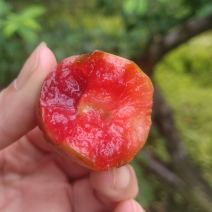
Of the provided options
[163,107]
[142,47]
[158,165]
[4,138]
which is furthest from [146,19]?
[4,138]

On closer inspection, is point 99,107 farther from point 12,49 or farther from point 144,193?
point 12,49

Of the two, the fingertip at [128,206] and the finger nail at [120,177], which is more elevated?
the finger nail at [120,177]

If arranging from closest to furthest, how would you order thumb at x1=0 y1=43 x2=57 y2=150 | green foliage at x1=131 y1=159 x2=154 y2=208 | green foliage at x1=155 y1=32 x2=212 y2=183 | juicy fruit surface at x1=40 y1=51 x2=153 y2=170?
juicy fruit surface at x1=40 y1=51 x2=153 y2=170, thumb at x1=0 y1=43 x2=57 y2=150, green foliage at x1=131 y1=159 x2=154 y2=208, green foliage at x1=155 y1=32 x2=212 y2=183

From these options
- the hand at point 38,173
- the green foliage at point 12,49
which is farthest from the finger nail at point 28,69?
the green foliage at point 12,49

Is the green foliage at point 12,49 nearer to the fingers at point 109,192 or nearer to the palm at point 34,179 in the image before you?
the palm at point 34,179

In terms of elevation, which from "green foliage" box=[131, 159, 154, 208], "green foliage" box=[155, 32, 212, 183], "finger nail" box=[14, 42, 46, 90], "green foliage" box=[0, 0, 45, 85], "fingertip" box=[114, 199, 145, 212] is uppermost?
"finger nail" box=[14, 42, 46, 90]

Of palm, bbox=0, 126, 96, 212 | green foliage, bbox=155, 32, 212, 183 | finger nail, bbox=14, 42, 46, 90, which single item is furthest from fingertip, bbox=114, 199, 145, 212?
green foliage, bbox=155, 32, 212, 183

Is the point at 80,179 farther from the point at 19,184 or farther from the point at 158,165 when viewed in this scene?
the point at 158,165

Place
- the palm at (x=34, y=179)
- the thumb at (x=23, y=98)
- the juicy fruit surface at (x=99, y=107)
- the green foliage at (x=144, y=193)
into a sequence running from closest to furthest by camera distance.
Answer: the juicy fruit surface at (x=99, y=107), the thumb at (x=23, y=98), the palm at (x=34, y=179), the green foliage at (x=144, y=193)

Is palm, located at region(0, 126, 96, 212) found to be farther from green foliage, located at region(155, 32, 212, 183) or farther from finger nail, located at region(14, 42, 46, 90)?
green foliage, located at region(155, 32, 212, 183)
